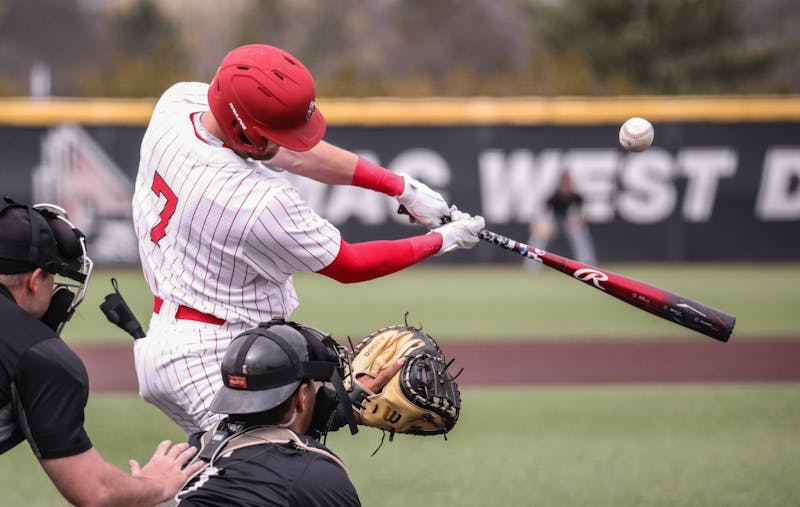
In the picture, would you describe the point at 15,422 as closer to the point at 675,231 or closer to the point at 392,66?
the point at 675,231

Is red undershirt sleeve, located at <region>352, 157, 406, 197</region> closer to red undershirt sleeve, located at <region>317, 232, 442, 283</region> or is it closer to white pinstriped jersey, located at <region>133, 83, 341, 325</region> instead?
red undershirt sleeve, located at <region>317, 232, 442, 283</region>

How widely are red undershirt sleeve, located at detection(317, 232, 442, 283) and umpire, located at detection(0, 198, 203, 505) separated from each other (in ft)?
3.05

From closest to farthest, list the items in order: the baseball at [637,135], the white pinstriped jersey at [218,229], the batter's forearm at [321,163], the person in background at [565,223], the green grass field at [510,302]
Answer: the white pinstriped jersey at [218,229] → the batter's forearm at [321,163] → the baseball at [637,135] → the green grass field at [510,302] → the person in background at [565,223]

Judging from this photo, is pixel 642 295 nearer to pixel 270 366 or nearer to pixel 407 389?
pixel 407 389

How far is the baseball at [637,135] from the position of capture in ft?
17.3

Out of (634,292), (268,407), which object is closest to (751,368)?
(634,292)

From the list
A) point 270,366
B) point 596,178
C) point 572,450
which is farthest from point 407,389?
point 596,178

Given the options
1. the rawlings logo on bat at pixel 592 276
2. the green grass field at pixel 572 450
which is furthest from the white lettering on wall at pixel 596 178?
the rawlings logo on bat at pixel 592 276

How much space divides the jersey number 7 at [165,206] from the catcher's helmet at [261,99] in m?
0.30

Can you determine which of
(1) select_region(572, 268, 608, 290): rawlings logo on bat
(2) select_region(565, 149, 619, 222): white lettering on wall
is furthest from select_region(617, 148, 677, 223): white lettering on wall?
(1) select_region(572, 268, 608, 290): rawlings logo on bat

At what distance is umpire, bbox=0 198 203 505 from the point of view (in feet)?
11.1

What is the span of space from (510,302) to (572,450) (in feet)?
28.6

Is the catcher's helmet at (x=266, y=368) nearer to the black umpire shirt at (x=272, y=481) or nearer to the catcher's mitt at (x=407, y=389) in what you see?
the black umpire shirt at (x=272, y=481)

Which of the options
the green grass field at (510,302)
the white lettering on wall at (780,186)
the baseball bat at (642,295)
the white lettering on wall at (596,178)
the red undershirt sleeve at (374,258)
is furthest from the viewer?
the white lettering on wall at (596,178)
